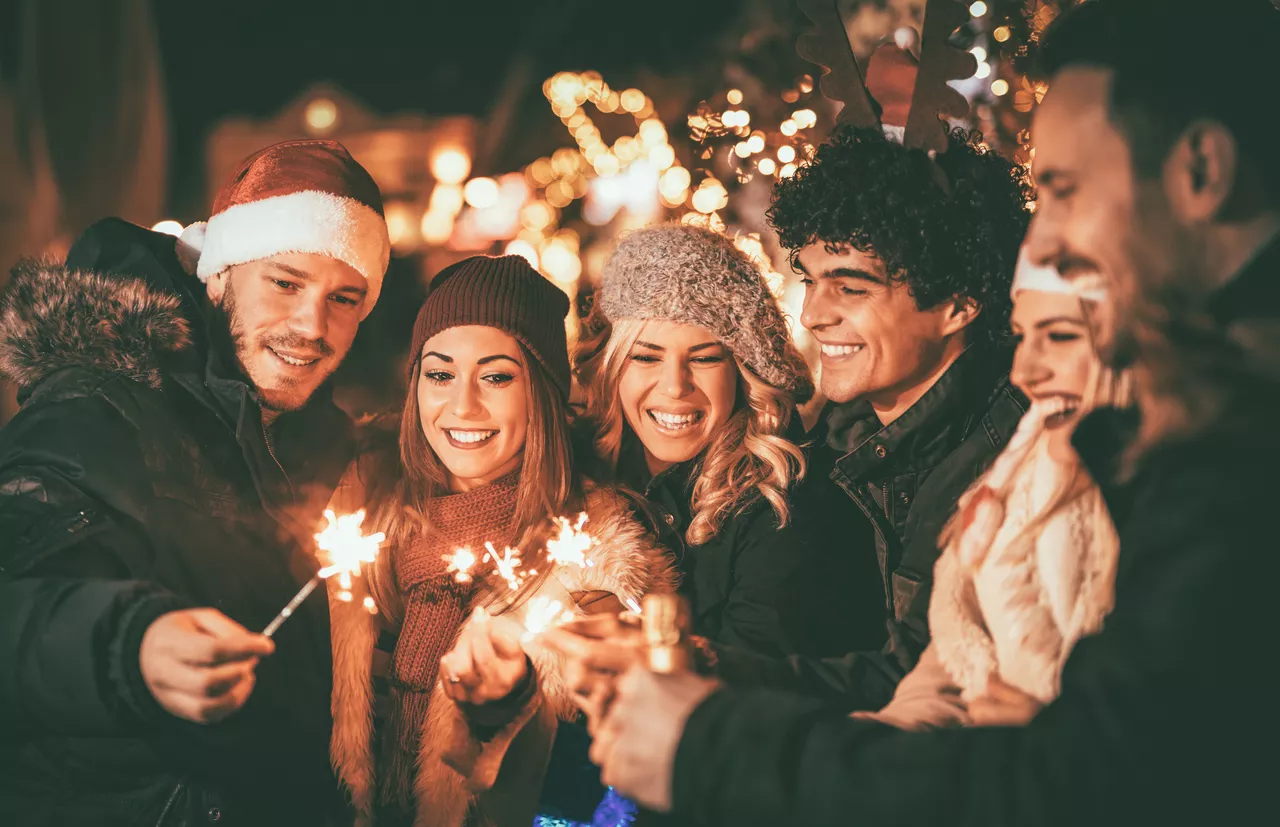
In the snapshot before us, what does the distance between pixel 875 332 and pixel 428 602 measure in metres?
1.89

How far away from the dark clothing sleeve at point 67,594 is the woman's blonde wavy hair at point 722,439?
1790 mm

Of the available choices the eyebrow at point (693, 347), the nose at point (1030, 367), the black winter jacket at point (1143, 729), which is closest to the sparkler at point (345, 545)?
the eyebrow at point (693, 347)

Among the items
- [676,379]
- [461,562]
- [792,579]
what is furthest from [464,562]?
[792,579]

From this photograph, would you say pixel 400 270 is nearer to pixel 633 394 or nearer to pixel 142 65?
pixel 142 65

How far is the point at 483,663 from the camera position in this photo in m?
2.94

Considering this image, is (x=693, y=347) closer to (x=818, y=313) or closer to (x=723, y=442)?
(x=723, y=442)

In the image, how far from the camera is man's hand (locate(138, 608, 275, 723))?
2316 mm

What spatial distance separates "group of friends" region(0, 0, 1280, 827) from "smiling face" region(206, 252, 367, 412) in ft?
0.05

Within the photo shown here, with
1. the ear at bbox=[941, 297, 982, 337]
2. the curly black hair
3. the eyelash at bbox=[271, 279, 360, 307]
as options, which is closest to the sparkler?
the eyelash at bbox=[271, 279, 360, 307]

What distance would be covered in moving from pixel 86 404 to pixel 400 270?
10629 millimetres

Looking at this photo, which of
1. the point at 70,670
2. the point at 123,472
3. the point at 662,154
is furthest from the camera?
the point at 662,154

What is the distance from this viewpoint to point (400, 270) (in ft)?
43.4

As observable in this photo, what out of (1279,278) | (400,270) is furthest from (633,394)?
(400,270)

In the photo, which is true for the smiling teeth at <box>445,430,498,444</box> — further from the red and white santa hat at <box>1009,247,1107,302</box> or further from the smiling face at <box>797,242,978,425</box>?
the red and white santa hat at <box>1009,247,1107,302</box>
